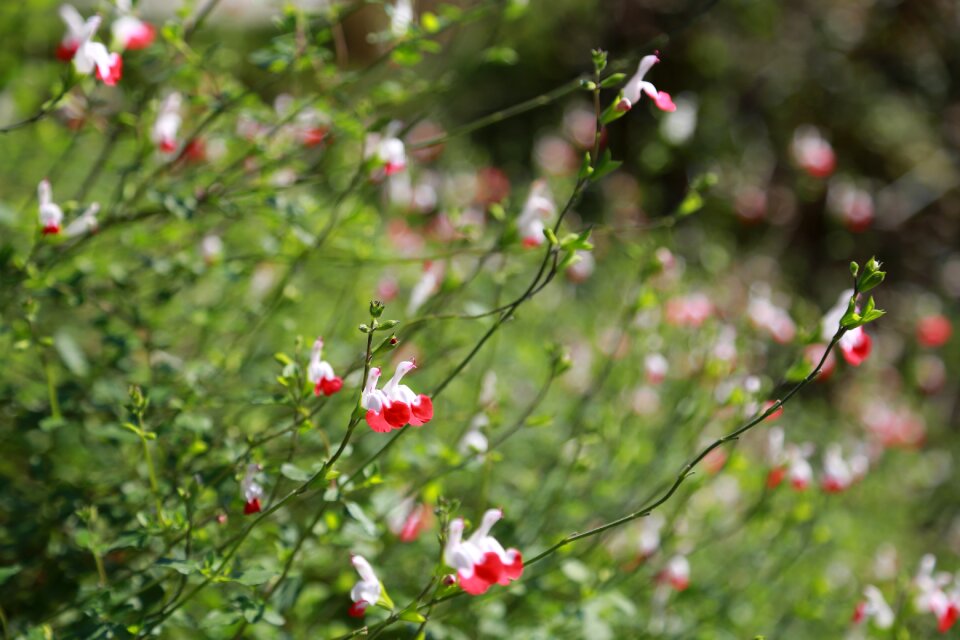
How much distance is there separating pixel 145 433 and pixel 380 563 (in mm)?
802

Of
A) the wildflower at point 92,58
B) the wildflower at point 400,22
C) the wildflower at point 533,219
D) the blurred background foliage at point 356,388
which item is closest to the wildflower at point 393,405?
the blurred background foliage at point 356,388

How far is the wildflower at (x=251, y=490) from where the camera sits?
1.44 meters

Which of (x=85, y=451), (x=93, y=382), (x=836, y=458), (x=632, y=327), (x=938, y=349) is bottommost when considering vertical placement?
(x=938, y=349)

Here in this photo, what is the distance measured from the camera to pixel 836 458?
7.72 feet

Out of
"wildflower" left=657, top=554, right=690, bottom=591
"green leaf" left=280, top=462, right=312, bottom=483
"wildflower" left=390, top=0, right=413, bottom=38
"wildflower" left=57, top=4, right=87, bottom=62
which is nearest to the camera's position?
"green leaf" left=280, top=462, right=312, bottom=483

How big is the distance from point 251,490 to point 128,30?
40.1 inches

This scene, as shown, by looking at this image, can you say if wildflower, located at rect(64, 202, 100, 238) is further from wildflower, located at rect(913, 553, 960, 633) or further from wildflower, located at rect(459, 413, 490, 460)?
wildflower, located at rect(913, 553, 960, 633)

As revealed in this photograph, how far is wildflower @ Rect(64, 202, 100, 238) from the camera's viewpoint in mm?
1761

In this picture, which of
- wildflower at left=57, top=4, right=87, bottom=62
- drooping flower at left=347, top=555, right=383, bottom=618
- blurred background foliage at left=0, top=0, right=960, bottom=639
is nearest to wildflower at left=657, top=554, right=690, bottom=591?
blurred background foliage at left=0, top=0, right=960, bottom=639

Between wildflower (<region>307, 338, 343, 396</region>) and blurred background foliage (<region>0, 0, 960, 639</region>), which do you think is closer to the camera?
wildflower (<region>307, 338, 343, 396</region>)

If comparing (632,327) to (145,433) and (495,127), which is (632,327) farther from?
(495,127)

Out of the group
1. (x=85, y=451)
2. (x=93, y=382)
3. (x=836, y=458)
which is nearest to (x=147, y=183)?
(x=93, y=382)

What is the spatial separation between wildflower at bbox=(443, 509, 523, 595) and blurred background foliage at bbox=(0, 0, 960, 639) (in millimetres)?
68

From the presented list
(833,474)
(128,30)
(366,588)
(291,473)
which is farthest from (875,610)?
(128,30)
